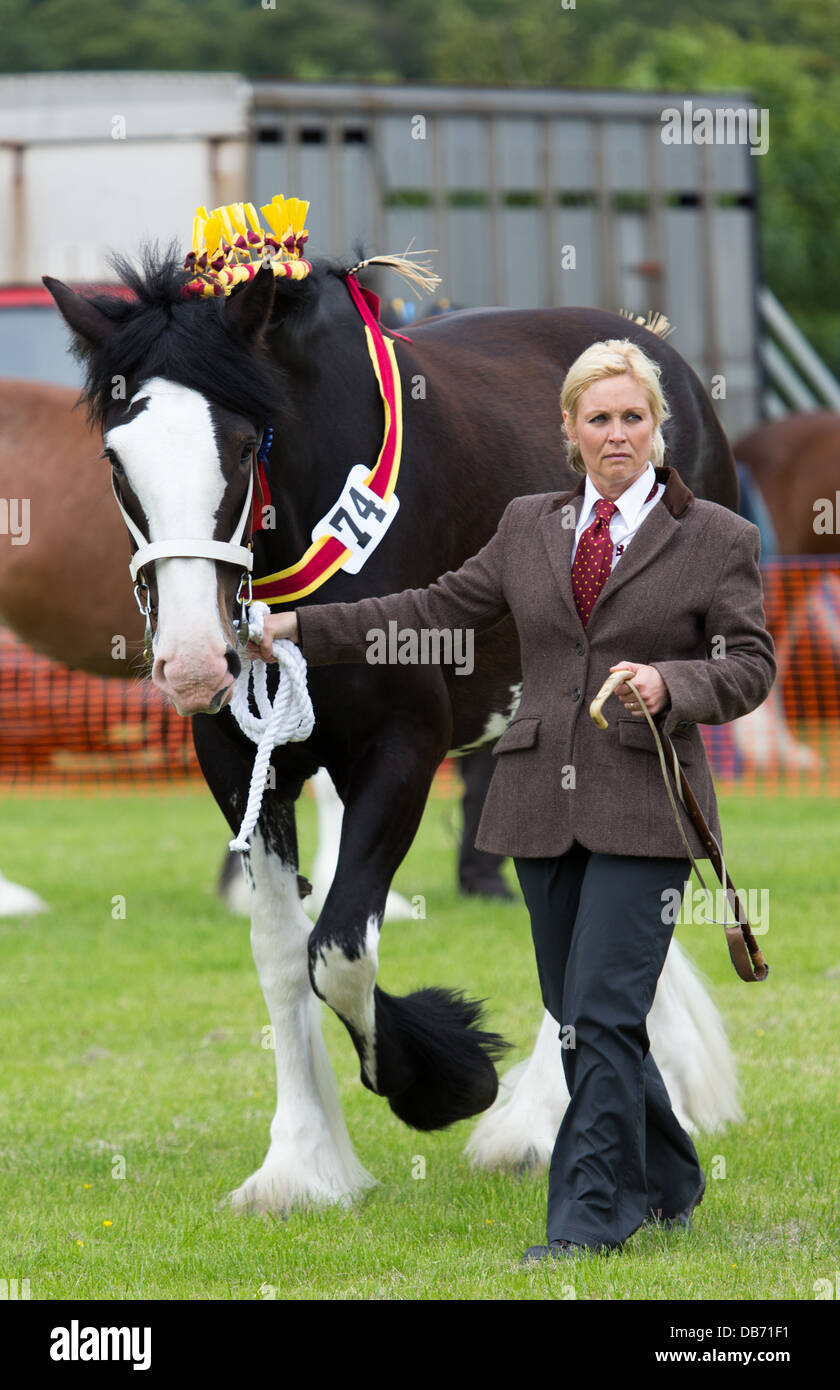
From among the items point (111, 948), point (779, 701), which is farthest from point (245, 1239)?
point (779, 701)

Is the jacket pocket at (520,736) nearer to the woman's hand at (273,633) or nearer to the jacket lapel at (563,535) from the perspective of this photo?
the jacket lapel at (563,535)

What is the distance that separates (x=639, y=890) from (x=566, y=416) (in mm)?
1030

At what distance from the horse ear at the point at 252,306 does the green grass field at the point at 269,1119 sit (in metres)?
2.00

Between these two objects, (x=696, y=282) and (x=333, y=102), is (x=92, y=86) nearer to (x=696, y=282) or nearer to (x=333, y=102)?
(x=333, y=102)

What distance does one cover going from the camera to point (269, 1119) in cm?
518

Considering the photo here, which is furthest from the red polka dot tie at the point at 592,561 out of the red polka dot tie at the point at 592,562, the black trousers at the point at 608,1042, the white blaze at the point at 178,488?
the white blaze at the point at 178,488

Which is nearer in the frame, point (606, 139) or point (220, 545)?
point (220, 545)

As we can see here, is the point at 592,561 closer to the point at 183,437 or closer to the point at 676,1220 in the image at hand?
the point at 183,437

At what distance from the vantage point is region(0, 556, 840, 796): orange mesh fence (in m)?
12.8

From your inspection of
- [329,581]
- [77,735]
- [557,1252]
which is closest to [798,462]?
[77,735]

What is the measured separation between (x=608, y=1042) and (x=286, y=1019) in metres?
1.19

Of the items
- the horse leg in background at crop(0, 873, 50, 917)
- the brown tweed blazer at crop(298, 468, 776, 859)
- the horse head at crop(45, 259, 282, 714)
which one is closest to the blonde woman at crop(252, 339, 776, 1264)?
the brown tweed blazer at crop(298, 468, 776, 859)
